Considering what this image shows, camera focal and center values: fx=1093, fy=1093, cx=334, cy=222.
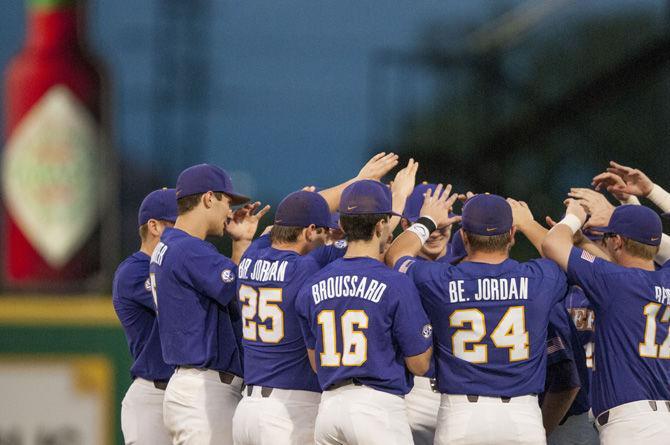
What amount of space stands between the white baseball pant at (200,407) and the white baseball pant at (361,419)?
953 mm

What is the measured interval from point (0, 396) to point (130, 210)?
10487 millimetres

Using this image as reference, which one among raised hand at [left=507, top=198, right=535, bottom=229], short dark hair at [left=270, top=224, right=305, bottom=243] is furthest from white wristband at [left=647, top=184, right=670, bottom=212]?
short dark hair at [left=270, top=224, right=305, bottom=243]

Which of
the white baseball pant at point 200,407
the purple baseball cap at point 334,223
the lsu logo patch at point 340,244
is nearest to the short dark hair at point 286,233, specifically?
the purple baseball cap at point 334,223

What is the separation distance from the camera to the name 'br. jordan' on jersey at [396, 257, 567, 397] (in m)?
5.59

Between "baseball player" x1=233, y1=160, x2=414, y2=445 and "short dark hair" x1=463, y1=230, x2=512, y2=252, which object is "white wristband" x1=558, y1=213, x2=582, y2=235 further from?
"baseball player" x1=233, y1=160, x2=414, y2=445

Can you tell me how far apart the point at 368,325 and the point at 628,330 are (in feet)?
4.76

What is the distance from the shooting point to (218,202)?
21.2 ft

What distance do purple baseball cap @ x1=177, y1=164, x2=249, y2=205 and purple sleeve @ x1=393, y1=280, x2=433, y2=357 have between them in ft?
4.91

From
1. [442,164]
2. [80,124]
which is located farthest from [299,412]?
[442,164]

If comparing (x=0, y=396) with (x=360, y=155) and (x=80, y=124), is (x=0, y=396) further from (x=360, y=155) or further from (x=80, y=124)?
(x=360, y=155)

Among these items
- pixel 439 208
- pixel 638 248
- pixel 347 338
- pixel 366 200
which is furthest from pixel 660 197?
pixel 347 338

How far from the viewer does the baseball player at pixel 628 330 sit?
5.79m

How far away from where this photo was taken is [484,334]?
560cm

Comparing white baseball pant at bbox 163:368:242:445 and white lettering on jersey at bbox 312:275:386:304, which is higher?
white lettering on jersey at bbox 312:275:386:304
